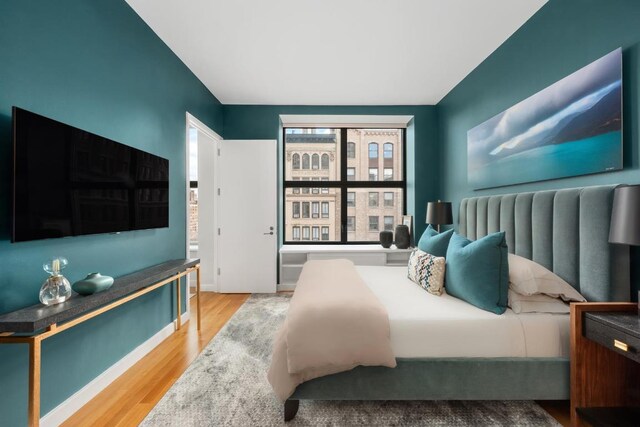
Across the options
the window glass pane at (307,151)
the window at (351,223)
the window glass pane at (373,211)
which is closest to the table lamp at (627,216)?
the window glass pane at (373,211)

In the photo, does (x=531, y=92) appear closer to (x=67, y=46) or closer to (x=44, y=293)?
(x=67, y=46)

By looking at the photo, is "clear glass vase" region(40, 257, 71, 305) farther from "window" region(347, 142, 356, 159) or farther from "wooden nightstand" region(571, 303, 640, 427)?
"window" region(347, 142, 356, 159)

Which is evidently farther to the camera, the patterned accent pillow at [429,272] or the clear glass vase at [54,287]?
the patterned accent pillow at [429,272]

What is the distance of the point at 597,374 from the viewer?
1532mm

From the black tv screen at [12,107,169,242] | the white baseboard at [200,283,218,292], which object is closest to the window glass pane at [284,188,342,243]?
the white baseboard at [200,283,218,292]

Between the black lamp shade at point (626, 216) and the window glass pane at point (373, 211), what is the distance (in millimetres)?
3367

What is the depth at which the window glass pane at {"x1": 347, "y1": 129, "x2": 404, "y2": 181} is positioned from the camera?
15.5 ft

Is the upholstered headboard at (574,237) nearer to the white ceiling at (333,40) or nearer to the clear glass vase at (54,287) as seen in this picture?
the white ceiling at (333,40)

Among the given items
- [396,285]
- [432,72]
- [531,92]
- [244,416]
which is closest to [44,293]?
[244,416]

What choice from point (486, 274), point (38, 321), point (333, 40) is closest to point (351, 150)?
point (333, 40)

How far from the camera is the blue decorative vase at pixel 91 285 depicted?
1.55 metres

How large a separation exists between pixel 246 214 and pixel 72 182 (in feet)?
8.19

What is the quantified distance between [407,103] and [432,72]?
3.05 ft

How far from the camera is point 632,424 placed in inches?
54.2
